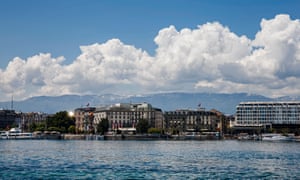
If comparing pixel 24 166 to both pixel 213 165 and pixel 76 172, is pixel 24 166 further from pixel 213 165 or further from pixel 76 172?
pixel 213 165

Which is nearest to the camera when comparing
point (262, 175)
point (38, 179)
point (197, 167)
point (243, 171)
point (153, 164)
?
point (38, 179)

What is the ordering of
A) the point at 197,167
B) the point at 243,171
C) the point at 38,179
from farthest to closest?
the point at 197,167
the point at 243,171
the point at 38,179

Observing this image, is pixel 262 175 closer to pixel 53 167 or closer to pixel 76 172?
pixel 76 172

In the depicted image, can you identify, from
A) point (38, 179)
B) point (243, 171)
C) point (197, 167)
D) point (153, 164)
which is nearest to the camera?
point (38, 179)

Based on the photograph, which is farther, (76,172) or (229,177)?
(76,172)

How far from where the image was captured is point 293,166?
6600 cm

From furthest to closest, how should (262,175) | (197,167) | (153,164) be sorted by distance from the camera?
1. (153,164)
2. (197,167)
3. (262,175)

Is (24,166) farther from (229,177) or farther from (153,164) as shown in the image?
(229,177)

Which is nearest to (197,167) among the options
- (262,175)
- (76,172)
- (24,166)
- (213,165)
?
(213,165)

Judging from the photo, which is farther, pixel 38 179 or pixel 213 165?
pixel 213 165

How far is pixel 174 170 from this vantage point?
192 ft

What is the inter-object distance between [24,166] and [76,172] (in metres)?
9.51

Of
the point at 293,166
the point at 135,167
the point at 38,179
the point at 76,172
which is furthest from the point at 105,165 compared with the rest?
the point at 293,166

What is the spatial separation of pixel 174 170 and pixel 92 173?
9025 mm
